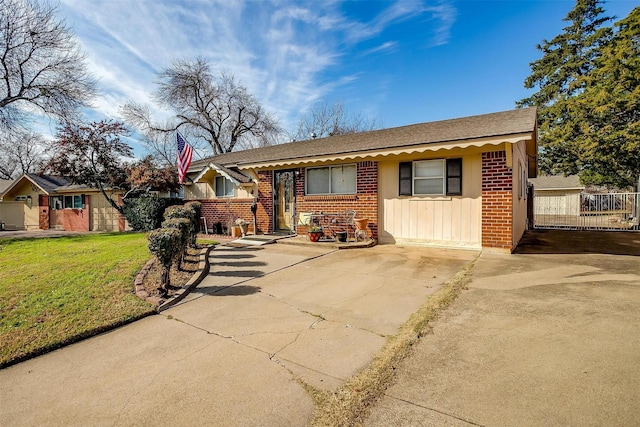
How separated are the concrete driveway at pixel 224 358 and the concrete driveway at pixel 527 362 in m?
0.58

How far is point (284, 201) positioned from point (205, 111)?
83.5 feet

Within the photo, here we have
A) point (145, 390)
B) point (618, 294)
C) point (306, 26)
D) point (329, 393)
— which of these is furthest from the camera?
point (306, 26)

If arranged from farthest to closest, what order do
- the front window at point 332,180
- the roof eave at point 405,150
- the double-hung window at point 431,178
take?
the front window at point 332,180
the double-hung window at point 431,178
the roof eave at point 405,150

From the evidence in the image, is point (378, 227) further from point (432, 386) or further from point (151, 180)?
point (151, 180)

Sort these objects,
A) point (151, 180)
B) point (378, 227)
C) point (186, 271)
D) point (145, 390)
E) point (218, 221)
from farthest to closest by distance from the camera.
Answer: point (151, 180) → point (218, 221) → point (378, 227) → point (186, 271) → point (145, 390)

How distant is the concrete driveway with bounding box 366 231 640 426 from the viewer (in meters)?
2.04

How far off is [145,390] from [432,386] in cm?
238

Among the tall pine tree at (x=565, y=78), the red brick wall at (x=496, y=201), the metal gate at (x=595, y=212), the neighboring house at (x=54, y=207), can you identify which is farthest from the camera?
the tall pine tree at (x=565, y=78)

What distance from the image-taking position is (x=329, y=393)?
7.72 ft

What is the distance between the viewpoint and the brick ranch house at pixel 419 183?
25.3 feet

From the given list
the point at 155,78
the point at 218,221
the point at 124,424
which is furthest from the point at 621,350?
the point at 155,78

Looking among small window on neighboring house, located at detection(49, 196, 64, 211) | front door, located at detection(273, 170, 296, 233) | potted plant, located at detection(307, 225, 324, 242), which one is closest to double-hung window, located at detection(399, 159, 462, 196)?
potted plant, located at detection(307, 225, 324, 242)

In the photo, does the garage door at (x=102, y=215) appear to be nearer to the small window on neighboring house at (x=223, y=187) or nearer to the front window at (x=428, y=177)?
the small window on neighboring house at (x=223, y=187)

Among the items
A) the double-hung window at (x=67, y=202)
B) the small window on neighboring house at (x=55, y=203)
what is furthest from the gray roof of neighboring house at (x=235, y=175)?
the small window on neighboring house at (x=55, y=203)
